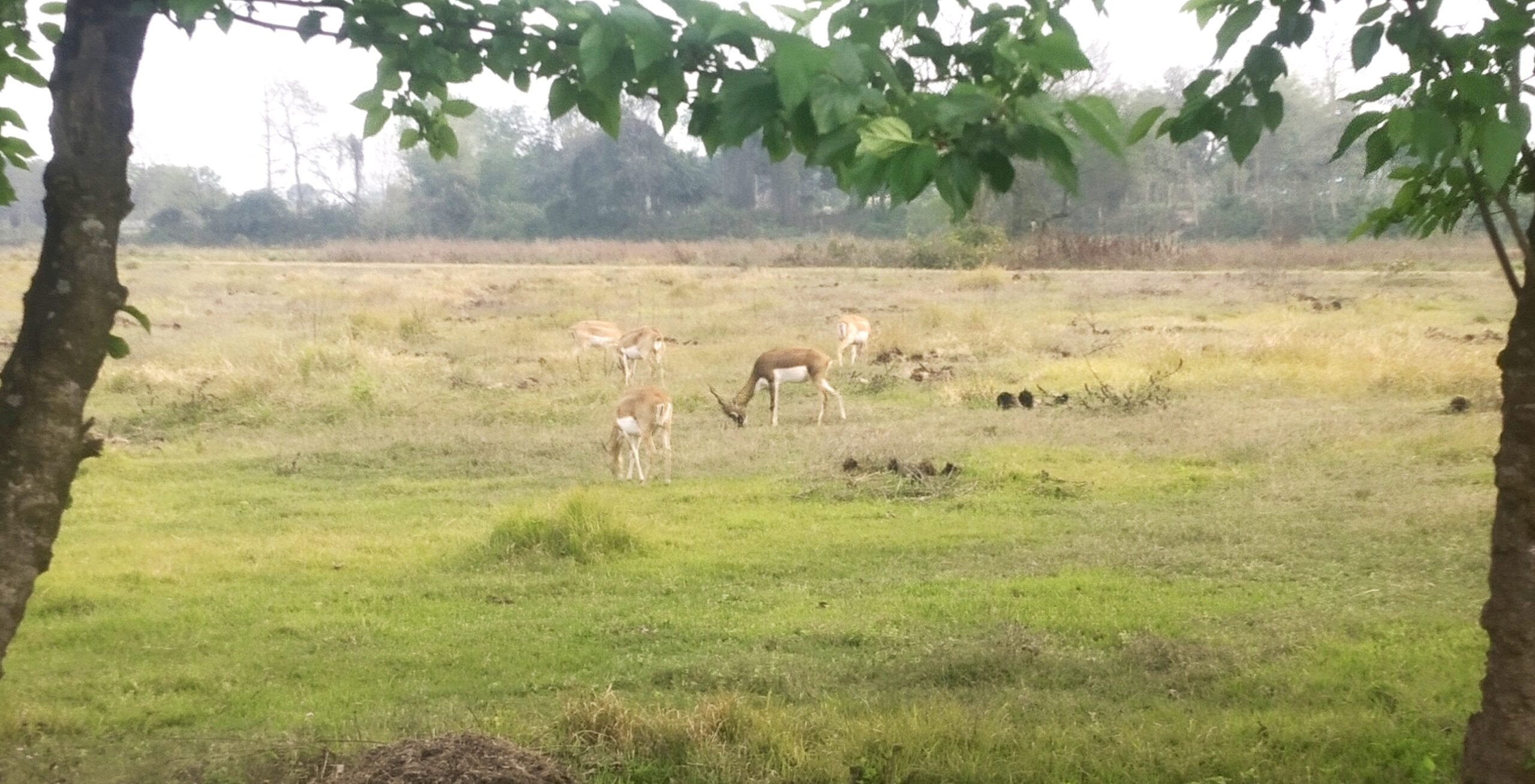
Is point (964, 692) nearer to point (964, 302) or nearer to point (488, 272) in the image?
point (964, 302)

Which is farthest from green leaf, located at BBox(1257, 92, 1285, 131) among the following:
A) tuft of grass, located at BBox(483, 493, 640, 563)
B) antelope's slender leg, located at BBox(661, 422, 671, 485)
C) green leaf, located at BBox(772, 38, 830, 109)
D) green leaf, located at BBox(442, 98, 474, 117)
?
antelope's slender leg, located at BBox(661, 422, 671, 485)

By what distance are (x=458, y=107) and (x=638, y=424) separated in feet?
18.7

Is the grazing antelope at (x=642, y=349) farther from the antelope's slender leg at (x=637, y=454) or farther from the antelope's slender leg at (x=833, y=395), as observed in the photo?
the antelope's slender leg at (x=637, y=454)

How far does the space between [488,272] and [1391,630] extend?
24759 millimetres

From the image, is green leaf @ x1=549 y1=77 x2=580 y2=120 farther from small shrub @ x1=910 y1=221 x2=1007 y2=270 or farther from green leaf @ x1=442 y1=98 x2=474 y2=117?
small shrub @ x1=910 y1=221 x2=1007 y2=270

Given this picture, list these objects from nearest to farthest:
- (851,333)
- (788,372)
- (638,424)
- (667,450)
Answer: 1. (667,450)
2. (638,424)
3. (788,372)
4. (851,333)

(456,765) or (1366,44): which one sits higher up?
(1366,44)

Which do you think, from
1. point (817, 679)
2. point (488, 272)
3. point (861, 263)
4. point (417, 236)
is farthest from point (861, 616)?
point (417, 236)

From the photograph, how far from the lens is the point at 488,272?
27.5m

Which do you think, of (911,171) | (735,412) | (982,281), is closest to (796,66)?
(911,171)

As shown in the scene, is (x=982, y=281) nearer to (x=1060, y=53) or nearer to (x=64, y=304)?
(x=64, y=304)

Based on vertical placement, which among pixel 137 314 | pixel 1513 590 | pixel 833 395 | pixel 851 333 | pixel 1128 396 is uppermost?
pixel 137 314

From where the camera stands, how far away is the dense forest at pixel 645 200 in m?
28.1

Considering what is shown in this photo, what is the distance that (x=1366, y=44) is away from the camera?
242 centimetres
